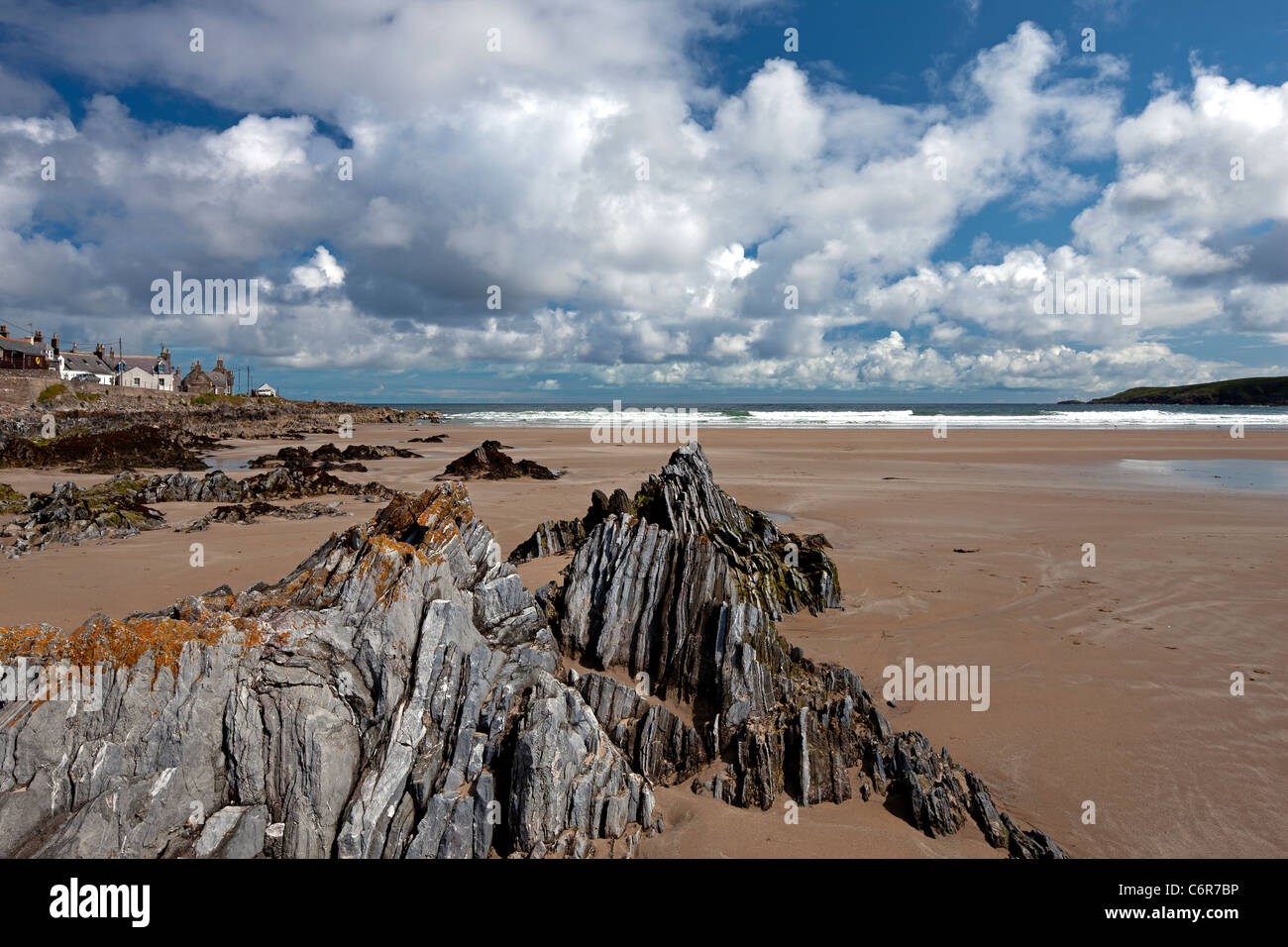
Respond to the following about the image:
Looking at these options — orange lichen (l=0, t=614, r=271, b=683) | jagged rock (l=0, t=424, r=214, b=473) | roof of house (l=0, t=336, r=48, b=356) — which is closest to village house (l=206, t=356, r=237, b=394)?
roof of house (l=0, t=336, r=48, b=356)

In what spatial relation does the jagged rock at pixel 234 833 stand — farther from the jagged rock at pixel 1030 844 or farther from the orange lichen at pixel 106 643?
the jagged rock at pixel 1030 844

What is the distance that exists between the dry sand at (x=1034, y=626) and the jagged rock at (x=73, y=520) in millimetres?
700

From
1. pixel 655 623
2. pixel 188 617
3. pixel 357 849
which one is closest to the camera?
pixel 357 849

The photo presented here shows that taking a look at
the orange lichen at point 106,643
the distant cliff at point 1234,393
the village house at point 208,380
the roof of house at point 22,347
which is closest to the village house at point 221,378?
the village house at point 208,380

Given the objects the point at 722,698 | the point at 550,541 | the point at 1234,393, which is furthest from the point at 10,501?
the point at 1234,393

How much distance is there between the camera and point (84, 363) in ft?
302

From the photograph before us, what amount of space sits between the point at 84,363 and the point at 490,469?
104m

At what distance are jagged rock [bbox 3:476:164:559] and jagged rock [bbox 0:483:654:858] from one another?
1192 centimetres

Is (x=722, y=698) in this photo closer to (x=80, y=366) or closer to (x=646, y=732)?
(x=646, y=732)

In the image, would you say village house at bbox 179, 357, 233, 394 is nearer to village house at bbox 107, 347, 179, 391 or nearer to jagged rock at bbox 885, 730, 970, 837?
village house at bbox 107, 347, 179, 391
